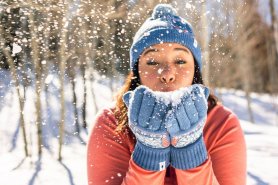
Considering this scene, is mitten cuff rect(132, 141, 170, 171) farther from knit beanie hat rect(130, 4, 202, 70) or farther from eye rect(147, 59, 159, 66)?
knit beanie hat rect(130, 4, 202, 70)

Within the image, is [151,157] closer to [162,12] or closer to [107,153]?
[107,153]

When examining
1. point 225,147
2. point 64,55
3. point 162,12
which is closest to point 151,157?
point 225,147

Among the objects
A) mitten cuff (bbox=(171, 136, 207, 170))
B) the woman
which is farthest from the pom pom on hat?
mitten cuff (bbox=(171, 136, 207, 170))

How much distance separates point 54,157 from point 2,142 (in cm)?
190

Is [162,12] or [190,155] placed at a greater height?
[162,12]

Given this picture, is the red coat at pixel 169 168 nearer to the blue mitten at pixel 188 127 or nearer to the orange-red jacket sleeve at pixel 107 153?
the orange-red jacket sleeve at pixel 107 153

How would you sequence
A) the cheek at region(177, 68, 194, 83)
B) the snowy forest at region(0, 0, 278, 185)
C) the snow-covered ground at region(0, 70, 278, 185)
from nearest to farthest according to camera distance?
1. the cheek at region(177, 68, 194, 83)
2. the snowy forest at region(0, 0, 278, 185)
3. the snow-covered ground at region(0, 70, 278, 185)

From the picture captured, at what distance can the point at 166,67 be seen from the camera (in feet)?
4.14

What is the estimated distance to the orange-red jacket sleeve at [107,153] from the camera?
143cm

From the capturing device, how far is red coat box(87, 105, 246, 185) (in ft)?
4.73

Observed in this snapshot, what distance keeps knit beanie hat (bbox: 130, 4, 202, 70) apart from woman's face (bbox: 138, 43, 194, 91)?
3cm

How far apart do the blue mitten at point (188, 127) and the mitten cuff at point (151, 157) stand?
41mm

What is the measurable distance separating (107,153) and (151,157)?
11.3 inches

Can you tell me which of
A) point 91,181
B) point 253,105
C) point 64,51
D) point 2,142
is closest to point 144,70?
point 91,181
